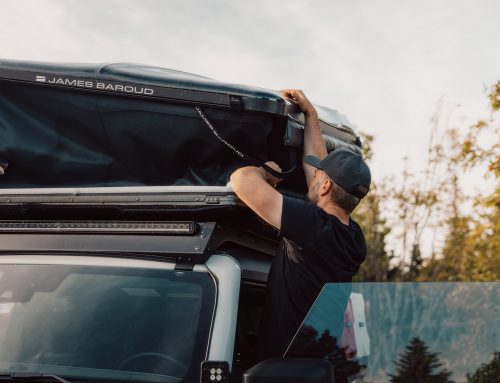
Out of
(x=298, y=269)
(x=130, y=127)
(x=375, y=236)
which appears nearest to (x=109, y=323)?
(x=298, y=269)

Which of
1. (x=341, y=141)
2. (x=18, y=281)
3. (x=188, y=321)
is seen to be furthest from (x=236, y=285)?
(x=341, y=141)

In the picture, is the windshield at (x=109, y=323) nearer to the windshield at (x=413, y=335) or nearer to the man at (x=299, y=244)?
the man at (x=299, y=244)

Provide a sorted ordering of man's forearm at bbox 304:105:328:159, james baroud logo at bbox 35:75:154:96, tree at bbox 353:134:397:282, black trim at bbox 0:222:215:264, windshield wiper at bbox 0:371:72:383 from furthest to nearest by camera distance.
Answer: tree at bbox 353:134:397:282, man's forearm at bbox 304:105:328:159, james baroud logo at bbox 35:75:154:96, black trim at bbox 0:222:215:264, windshield wiper at bbox 0:371:72:383

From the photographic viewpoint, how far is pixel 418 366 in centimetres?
232

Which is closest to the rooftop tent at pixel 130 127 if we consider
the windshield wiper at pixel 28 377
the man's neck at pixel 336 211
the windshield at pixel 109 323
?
the man's neck at pixel 336 211

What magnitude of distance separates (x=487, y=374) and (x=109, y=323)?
58.5 inches

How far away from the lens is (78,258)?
10.6 ft

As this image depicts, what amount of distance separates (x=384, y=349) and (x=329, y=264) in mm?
828

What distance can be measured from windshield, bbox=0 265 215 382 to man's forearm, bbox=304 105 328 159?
1.01m

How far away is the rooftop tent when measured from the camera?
347 centimetres

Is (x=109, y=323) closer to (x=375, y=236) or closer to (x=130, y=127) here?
(x=130, y=127)

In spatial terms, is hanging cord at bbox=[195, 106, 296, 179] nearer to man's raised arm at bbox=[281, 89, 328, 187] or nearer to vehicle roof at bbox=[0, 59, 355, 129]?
vehicle roof at bbox=[0, 59, 355, 129]

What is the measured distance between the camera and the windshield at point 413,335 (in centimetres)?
229

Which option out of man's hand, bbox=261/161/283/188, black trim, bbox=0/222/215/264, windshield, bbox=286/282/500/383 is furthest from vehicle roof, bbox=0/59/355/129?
windshield, bbox=286/282/500/383
